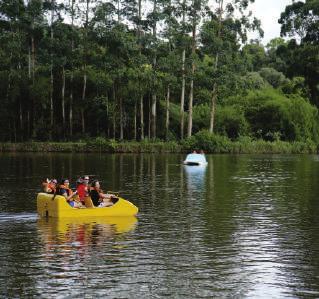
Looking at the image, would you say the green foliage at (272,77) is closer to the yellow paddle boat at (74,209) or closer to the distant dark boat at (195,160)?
the distant dark boat at (195,160)

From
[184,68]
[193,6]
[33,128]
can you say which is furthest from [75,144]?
[193,6]

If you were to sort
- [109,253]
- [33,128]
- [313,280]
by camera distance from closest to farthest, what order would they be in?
[313,280] < [109,253] < [33,128]

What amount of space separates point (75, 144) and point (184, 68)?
1592 centimetres

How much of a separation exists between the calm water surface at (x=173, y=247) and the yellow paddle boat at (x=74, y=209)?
55 cm

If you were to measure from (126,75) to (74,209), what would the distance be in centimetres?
5443

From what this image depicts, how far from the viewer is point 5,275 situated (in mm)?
15141

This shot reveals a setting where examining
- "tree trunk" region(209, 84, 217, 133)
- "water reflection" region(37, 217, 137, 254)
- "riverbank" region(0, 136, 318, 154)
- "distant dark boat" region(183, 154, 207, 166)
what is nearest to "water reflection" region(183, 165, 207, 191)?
"distant dark boat" region(183, 154, 207, 166)

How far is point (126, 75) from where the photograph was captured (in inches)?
3041

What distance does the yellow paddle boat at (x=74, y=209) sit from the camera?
77.9ft

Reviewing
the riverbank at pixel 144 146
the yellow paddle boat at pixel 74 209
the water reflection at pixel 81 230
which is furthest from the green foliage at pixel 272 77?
the water reflection at pixel 81 230

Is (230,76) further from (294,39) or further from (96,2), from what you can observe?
(294,39)

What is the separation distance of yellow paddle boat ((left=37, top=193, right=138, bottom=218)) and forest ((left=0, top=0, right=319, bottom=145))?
5298 cm

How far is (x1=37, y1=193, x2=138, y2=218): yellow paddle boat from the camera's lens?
2373 cm

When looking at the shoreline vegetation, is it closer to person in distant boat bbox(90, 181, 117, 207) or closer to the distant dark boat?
the distant dark boat
